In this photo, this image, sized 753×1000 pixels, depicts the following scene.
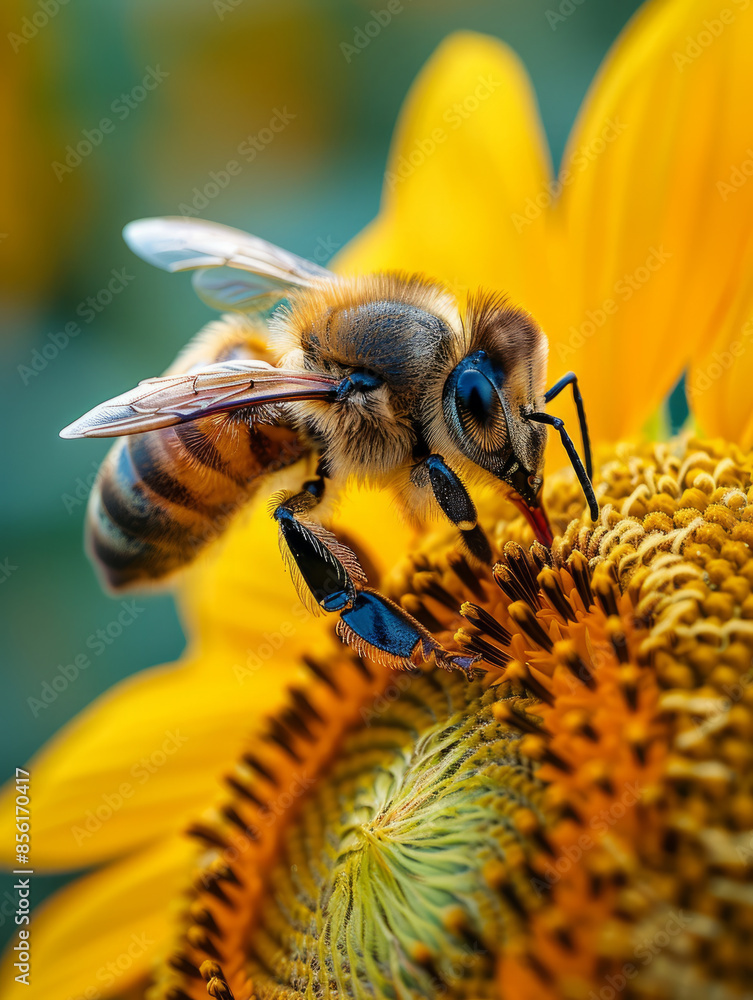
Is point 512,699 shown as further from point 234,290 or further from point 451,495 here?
point 234,290

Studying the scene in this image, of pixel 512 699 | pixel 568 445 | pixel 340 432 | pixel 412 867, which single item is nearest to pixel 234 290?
pixel 340 432

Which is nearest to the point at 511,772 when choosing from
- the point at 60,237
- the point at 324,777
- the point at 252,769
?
the point at 324,777

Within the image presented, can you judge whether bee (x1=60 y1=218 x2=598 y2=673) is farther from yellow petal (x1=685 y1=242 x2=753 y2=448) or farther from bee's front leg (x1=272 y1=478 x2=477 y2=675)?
yellow petal (x1=685 y1=242 x2=753 y2=448)

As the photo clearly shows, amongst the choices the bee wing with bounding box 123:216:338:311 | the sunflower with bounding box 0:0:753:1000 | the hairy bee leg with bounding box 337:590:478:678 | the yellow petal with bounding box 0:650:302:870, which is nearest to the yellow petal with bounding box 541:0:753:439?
the sunflower with bounding box 0:0:753:1000

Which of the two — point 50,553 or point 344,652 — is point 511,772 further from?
point 50,553

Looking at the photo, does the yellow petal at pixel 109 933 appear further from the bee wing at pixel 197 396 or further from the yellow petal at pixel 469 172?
the yellow petal at pixel 469 172
